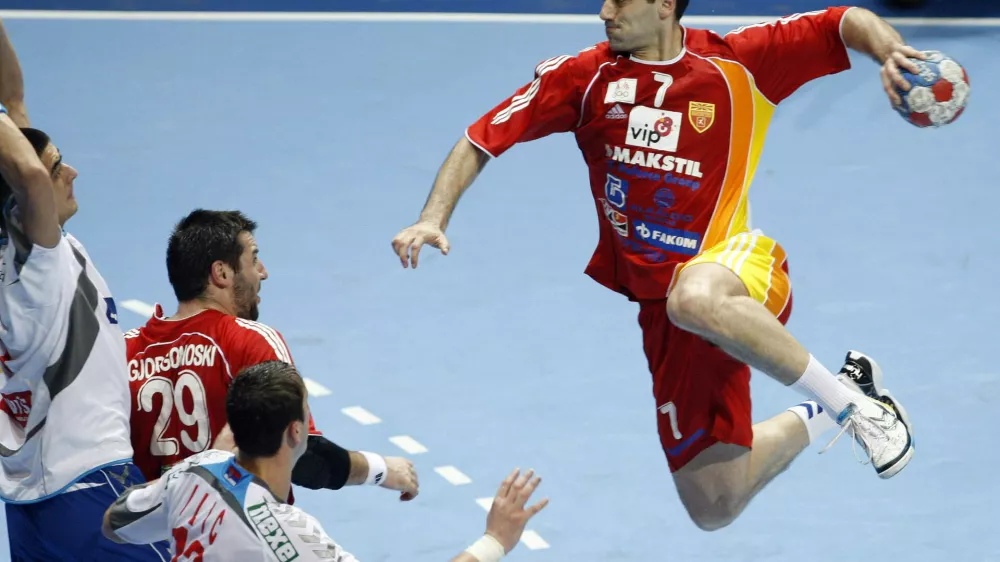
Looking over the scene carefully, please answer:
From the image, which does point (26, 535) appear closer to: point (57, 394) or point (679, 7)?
point (57, 394)

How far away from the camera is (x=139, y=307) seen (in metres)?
9.34

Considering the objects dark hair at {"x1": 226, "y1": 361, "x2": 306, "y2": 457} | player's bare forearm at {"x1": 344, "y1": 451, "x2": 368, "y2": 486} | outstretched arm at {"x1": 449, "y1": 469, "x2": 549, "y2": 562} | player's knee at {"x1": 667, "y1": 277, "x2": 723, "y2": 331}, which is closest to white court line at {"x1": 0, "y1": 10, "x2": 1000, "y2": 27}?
player's knee at {"x1": 667, "y1": 277, "x2": 723, "y2": 331}

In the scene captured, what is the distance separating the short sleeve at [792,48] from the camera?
19.3ft

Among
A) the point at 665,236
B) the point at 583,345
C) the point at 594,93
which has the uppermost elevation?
the point at 594,93

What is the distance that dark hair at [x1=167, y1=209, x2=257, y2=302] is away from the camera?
17.0 feet

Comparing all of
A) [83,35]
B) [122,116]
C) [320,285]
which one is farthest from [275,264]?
[83,35]

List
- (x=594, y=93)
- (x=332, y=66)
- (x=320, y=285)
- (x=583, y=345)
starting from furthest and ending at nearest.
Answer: (x=332, y=66) → (x=320, y=285) → (x=583, y=345) → (x=594, y=93)

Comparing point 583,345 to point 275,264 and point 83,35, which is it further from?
point 83,35

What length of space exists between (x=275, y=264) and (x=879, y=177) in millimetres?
4644

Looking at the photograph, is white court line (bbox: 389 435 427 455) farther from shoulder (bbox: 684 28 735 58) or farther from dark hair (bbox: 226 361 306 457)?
dark hair (bbox: 226 361 306 457)

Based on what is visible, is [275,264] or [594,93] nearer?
[594,93]

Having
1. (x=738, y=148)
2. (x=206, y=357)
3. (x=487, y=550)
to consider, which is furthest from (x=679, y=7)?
(x=487, y=550)

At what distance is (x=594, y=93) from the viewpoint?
591 centimetres

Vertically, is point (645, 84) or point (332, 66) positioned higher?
point (645, 84)
